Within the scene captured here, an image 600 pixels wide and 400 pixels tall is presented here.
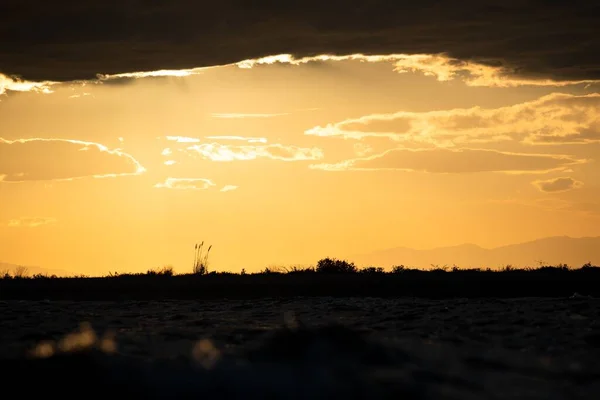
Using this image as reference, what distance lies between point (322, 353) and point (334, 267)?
2068cm

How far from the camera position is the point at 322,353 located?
14523 mm

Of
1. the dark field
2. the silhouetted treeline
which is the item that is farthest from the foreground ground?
the silhouetted treeline

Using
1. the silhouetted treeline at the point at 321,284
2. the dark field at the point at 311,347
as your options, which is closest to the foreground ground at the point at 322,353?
the dark field at the point at 311,347

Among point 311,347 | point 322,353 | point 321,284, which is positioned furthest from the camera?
point 321,284

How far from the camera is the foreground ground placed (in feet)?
41.4

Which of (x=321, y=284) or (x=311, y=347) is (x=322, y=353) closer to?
(x=311, y=347)

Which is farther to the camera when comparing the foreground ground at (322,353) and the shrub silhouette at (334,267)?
the shrub silhouette at (334,267)

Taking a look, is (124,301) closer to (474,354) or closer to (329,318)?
(329,318)

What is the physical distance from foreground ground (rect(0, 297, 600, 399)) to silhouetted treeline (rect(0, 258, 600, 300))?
6064mm

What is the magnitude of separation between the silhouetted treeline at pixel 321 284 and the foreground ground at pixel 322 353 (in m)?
6.06

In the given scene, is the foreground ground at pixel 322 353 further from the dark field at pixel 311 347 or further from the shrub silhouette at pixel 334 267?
the shrub silhouette at pixel 334 267

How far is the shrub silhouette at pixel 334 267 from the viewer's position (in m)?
34.6

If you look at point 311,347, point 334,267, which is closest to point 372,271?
point 334,267

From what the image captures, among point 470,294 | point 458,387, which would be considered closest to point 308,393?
point 458,387
